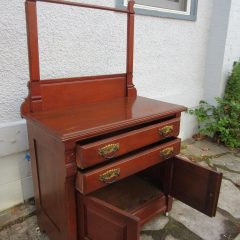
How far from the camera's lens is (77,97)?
1.51m

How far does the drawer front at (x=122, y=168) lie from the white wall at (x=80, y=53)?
31.0 inches

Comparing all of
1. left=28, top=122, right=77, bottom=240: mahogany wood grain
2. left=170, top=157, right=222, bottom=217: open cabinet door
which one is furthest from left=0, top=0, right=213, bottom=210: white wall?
left=170, top=157, right=222, bottom=217: open cabinet door

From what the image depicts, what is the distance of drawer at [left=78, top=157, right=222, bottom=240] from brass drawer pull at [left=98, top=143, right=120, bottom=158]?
192 mm

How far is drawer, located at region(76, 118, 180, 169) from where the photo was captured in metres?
1.07

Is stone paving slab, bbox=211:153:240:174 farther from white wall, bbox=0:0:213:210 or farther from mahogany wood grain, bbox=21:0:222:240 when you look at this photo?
mahogany wood grain, bbox=21:0:222:240

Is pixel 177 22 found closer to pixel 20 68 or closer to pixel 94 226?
pixel 20 68

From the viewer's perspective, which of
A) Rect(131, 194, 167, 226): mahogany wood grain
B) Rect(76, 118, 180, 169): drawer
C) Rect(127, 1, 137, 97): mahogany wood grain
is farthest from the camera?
Rect(127, 1, 137, 97): mahogany wood grain

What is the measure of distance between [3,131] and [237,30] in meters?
2.66

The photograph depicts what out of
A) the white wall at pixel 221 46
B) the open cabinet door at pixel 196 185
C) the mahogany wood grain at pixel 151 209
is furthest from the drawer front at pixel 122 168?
the white wall at pixel 221 46

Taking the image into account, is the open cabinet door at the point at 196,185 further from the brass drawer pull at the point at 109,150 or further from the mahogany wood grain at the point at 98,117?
the brass drawer pull at the point at 109,150

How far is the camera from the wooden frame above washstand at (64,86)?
1.26 metres

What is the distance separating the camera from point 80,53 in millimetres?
1867

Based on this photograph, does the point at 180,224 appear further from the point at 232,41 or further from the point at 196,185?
the point at 232,41

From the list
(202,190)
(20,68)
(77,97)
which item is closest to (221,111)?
(202,190)
